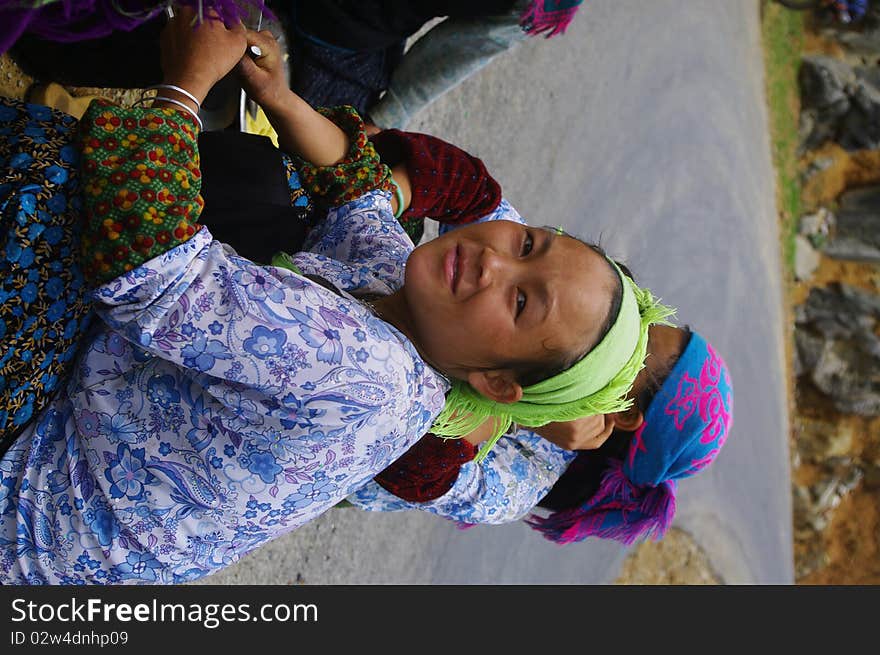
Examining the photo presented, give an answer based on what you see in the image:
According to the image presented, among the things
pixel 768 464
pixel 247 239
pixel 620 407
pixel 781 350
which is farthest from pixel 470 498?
pixel 781 350

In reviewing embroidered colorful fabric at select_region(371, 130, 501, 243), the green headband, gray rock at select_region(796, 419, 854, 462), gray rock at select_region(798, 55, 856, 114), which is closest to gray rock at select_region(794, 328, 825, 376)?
gray rock at select_region(796, 419, 854, 462)

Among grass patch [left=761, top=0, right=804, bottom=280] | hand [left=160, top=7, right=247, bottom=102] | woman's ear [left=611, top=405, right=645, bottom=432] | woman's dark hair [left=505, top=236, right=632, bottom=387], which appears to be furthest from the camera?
grass patch [left=761, top=0, right=804, bottom=280]

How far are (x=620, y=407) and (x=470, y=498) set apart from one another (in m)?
0.56

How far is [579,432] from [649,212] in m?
4.02

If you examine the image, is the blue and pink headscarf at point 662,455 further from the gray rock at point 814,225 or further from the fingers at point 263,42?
the gray rock at point 814,225

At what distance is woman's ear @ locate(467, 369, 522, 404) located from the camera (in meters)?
1.79

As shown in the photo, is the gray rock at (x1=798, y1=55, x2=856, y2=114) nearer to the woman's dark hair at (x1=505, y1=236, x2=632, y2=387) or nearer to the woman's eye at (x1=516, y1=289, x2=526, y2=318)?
the woman's dark hair at (x1=505, y1=236, x2=632, y2=387)

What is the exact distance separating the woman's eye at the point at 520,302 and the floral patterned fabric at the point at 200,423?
0.22 metres

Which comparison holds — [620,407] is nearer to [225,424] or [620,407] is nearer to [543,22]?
[225,424]

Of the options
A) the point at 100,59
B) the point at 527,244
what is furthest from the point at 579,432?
the point at 100,59

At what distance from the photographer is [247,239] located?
184 centimetres

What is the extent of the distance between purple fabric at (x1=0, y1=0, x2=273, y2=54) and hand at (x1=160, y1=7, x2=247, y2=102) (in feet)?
0.19

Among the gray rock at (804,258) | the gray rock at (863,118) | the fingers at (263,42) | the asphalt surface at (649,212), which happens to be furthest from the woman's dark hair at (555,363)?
the gray rock at (863,118)

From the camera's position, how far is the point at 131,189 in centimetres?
129
